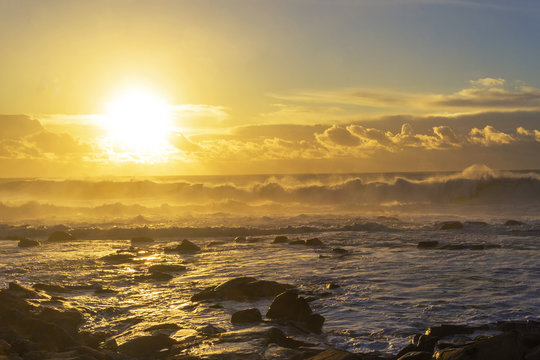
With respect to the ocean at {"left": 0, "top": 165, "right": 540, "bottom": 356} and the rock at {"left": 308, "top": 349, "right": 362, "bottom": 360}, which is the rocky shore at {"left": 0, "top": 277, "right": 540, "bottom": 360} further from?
the ocean at {"left": 0, "top": 165, "right": 540, "bottom": 356}

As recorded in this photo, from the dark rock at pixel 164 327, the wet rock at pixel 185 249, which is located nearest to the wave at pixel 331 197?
the wet rock at pixel 185 249

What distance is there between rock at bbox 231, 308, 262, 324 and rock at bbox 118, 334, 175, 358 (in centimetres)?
180

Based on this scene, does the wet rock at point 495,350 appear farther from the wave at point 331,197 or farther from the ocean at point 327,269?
the wave at point 331,197

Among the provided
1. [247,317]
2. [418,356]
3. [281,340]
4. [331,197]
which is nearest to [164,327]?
[247,317]

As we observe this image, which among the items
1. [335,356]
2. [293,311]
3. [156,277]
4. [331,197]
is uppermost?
[331,197]

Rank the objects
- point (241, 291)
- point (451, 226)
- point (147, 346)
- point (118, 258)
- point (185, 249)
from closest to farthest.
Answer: point (147, 346) < point (241, 291) < point (118, 258) < point (185, 249) < point (451, 226)

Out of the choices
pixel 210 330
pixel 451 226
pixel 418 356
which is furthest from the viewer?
pixel 451 226

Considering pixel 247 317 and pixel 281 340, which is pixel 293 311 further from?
pixel 281 340

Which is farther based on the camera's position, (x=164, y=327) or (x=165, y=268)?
(x=165, y=268)

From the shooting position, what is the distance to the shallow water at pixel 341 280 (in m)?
11.5

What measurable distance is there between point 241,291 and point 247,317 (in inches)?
104

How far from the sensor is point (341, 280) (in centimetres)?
1627

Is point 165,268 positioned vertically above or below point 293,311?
below

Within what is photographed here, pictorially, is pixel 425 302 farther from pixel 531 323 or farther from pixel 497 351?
pixel 497 351
